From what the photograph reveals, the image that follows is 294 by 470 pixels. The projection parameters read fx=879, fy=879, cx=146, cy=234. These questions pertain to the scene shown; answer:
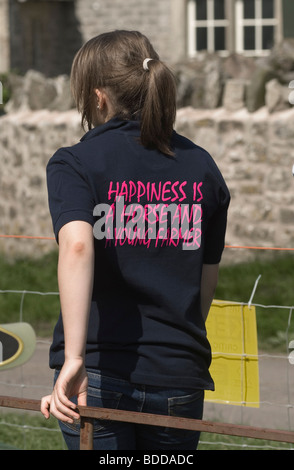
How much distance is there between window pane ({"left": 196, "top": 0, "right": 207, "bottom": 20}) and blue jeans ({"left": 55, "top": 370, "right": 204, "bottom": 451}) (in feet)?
45.7

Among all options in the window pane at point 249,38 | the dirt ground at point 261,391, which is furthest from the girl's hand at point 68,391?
the window pane at point 249,38

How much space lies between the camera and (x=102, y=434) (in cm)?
218

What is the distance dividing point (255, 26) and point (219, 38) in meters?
0.67

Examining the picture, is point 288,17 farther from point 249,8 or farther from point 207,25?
point 207,25

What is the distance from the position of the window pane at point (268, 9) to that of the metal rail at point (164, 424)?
13876mm

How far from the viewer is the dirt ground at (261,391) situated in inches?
189

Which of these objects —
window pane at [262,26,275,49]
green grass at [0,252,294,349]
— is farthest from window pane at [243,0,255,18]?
green grass at [0,252,294,349]

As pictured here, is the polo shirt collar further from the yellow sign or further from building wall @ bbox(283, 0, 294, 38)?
building wall @ bbox(283, 0, 294, 38)

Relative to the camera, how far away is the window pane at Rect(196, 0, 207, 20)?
15477 mm

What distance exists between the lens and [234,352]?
369 cm

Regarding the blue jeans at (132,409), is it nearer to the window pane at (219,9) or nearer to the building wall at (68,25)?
the building wall at (68,25)

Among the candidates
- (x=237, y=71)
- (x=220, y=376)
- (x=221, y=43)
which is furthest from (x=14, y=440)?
(x=221, y=43)

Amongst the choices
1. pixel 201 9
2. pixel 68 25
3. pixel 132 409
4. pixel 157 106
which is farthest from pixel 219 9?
pixel 132 409
